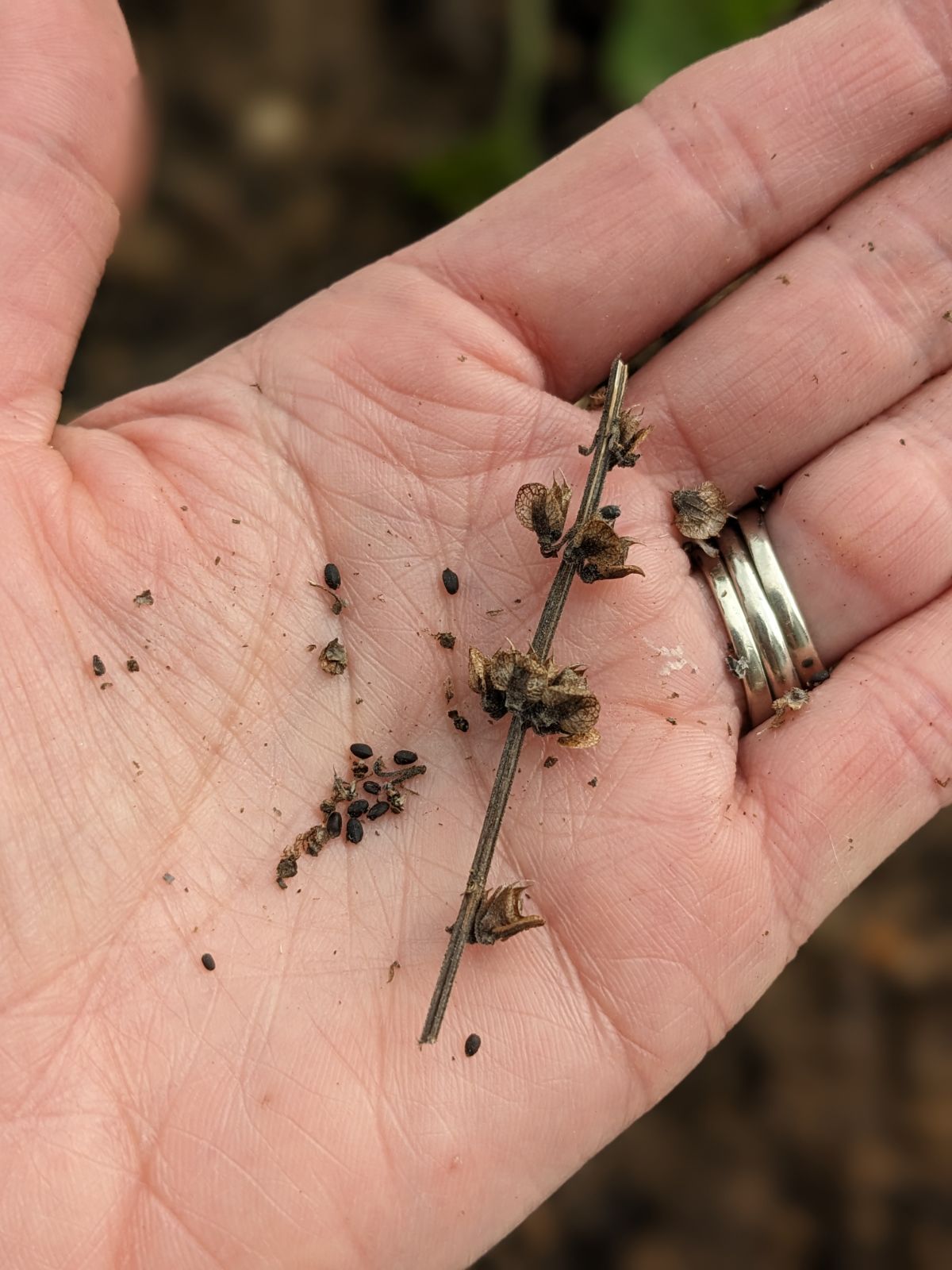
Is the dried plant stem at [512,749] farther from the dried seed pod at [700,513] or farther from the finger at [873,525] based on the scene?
the finger at [873,525]

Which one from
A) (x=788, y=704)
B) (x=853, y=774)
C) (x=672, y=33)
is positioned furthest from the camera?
(x=672, y=33)

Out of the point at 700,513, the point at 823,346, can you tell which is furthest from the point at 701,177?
the point at 700,513

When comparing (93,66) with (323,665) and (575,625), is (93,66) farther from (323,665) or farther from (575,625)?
(575,625)

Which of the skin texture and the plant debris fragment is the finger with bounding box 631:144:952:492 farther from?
the plant debris fragment

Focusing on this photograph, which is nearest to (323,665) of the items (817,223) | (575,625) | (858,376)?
(575,625)

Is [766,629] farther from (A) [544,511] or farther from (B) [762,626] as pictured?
(A) [544,511]
